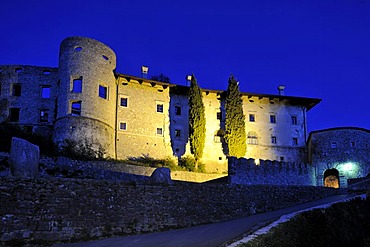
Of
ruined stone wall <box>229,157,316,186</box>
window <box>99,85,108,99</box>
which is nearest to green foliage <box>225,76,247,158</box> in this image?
ruined stone wall <box>229,157,316,186</box>

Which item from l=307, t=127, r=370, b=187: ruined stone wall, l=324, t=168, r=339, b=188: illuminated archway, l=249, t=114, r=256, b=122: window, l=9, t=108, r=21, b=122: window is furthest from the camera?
l=249, t=114, r=256, b=122: window

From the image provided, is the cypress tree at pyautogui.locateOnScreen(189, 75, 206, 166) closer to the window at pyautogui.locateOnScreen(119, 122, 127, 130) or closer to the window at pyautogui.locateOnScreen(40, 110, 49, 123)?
the window at pyautogui.locateOnScreen(119, 122, 127, 130)

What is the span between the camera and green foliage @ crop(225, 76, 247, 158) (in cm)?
4081

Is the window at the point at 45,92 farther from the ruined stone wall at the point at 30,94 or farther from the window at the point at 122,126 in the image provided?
the window at the point at 122,126

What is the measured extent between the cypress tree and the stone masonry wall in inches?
826

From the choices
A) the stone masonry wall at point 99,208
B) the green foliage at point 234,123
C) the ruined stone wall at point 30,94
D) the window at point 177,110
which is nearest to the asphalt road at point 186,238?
the stone masonry wall at point 99,208

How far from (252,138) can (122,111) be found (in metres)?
15.0

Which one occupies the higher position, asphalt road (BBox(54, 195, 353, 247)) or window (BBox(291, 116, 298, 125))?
window (BBox(291, 116, 298, 125))

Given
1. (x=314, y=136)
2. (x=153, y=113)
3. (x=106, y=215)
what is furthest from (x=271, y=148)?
(x=106, y=215)

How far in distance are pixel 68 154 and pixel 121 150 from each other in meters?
7.07

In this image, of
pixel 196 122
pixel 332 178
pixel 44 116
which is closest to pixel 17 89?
pixel 44 116

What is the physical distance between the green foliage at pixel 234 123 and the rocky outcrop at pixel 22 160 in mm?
28560

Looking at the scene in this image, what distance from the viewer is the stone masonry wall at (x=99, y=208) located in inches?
481

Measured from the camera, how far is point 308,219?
14.6 m
